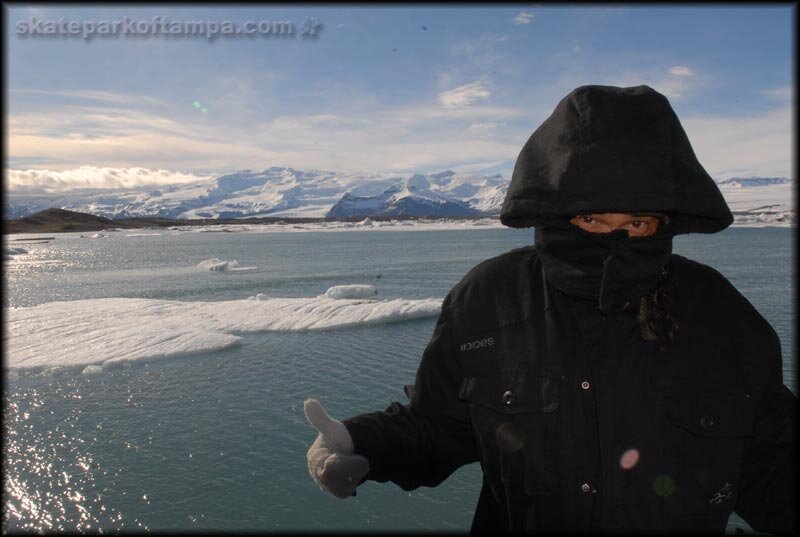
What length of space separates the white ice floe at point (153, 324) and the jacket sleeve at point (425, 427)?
36.3 feet

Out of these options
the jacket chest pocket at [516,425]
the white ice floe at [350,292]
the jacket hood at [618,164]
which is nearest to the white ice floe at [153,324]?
the white ice floe at [350,292]

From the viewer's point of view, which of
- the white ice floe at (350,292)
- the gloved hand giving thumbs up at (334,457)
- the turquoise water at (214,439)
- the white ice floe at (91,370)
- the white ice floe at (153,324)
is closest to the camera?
the gloved hand giving thumbs up at (334,457)

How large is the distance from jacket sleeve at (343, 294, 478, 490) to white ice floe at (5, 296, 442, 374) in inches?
435

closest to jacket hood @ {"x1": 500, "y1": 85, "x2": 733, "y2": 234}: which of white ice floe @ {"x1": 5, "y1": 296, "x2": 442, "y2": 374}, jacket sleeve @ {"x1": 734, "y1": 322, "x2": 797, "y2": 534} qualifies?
jacket sleeve @ {"x1": 734, "y1": 322, "x2": 797, "y2": 534}

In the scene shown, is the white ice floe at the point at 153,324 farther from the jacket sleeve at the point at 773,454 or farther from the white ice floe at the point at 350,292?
the jacket sleeve at the point at 773,454

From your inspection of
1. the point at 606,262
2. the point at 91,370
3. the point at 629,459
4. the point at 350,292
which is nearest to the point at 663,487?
the point at 629,459

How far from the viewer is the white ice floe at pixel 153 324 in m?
11.7

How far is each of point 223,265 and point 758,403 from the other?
1285 inches

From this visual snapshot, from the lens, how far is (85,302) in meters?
18.8

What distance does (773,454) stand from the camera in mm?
1558

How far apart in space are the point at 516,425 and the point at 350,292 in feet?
60.4

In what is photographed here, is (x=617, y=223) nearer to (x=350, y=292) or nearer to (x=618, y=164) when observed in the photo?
(x=618, y=164)

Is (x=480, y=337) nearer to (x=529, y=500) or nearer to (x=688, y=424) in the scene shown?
(x=529, y=500)

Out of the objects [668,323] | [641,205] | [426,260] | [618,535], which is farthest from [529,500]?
[426,260]
